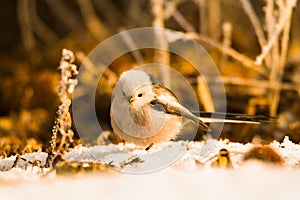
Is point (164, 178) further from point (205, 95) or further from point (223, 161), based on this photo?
point (205, 95)

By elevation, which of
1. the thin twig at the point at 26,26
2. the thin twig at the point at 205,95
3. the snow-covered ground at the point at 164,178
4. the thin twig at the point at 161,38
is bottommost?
the snow-covered ground at the point at 164,178

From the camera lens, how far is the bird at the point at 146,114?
6.24 feet

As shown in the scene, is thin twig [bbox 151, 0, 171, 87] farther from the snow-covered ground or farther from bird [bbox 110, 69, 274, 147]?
the snow-covered ground

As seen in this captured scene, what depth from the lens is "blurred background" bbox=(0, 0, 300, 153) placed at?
253 centimetres

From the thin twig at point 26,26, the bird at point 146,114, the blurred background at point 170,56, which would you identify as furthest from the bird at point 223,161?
the thin twig at point 26,26

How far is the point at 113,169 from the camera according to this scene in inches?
58.4

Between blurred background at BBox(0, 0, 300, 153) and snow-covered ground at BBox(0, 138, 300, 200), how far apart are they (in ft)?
2.17

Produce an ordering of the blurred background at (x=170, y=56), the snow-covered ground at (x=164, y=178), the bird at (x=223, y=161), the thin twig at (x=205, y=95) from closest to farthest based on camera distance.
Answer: the snow-covered ground at (x=164, y=178) < the bird at (x=223, y=161) < the blurred background at (x=170, y=56) < the thin twig at (x=205, y=95)

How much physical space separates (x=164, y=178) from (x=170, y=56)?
2197 mm

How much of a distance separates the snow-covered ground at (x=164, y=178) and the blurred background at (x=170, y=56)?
661 mm

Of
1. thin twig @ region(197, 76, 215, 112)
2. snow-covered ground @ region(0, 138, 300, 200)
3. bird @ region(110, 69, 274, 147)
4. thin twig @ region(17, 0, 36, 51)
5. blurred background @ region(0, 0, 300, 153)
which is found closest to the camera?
snow-covered ground @ region(0, 138, 300, 200)

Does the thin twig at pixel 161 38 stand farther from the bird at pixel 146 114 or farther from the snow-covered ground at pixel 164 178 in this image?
the snow-covered ground at pixel 164 178

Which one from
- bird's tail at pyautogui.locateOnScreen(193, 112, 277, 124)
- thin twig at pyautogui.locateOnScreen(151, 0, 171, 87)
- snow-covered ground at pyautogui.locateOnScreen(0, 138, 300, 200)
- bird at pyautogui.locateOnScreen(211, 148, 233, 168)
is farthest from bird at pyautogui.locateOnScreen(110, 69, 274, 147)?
thin twig at pyautogui.locateOnScreen(151, 0, 171, 87)

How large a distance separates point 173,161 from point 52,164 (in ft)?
1.10
